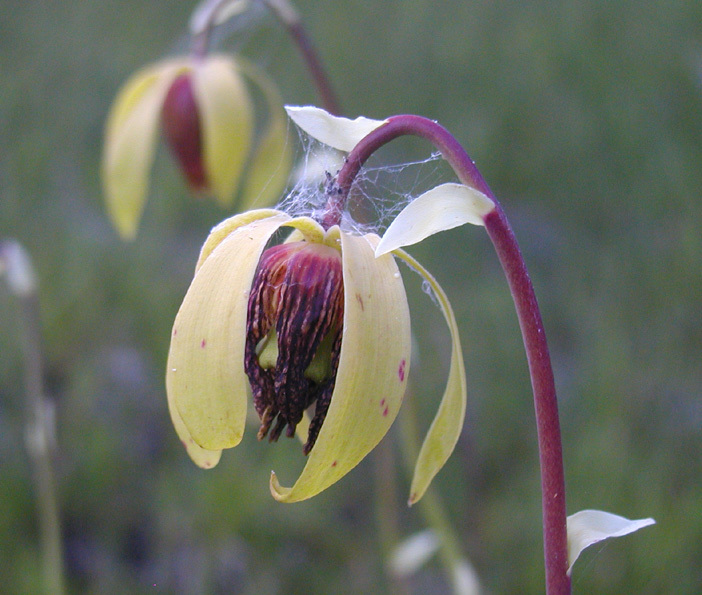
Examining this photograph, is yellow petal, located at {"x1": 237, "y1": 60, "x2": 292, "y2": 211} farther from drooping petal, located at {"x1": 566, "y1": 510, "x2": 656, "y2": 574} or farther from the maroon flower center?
drooping petal, located at {"x1": 566, "y1": 510, "x2": 656, "y2": 574}

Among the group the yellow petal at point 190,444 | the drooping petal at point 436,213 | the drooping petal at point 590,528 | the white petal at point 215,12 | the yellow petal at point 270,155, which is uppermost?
the white petal at point 215,12

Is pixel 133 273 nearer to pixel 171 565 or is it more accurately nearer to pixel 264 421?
pixel 171 565

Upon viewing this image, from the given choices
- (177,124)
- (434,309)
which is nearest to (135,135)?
(177,124)

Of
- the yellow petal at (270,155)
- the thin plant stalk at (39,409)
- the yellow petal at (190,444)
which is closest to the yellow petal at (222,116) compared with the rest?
the yellow petal at (270,155)

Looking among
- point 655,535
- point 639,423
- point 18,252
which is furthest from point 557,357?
point 18,252

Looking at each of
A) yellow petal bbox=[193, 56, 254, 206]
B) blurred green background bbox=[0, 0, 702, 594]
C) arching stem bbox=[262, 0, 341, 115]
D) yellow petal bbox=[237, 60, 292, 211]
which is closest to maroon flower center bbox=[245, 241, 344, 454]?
blurred green background bbox=[0, 0, 702, 594]

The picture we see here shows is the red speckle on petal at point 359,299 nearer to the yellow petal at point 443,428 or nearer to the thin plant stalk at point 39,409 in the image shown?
the yellow petal at point 443,428
